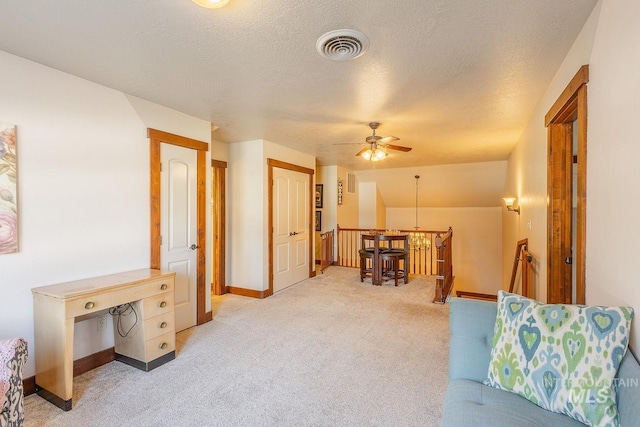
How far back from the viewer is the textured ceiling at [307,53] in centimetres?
169

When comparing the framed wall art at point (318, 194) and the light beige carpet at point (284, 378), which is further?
the framed wall art at point (318, 194)

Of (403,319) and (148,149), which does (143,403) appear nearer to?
(148,149)

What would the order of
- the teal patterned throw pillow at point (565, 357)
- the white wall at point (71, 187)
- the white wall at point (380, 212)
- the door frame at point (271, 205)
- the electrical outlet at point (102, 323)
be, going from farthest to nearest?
the white wall at point (380, 212)
the door frame at point (271, 205)
the electrical outlet at point (102, 323)
the white wall at point (71, 187)
the teal patterned throw pillow at point (565, 357)

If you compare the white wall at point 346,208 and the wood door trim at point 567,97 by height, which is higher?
the wood door trim at point 567,97

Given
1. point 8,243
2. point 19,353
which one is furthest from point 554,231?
point 8,243

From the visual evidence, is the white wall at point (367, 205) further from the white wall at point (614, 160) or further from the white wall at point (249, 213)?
the white wall at point (614, 160)

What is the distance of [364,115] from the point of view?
3.50 metres

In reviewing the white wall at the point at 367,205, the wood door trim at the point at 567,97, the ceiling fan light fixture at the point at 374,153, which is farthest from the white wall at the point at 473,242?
the wood door trim at the point at 567,97

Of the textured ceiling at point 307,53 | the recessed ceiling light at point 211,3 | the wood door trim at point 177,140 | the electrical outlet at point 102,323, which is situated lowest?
the electrical outlet at point 102,323

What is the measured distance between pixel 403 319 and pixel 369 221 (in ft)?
15.9

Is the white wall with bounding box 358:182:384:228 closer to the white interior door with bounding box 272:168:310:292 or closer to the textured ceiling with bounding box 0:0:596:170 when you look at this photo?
the white interior door with bounding box 272:168:310:292

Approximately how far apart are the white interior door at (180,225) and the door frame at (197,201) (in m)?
0.05

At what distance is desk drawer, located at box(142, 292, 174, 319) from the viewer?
2.59 meters

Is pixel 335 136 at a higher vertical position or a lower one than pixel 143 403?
higher
